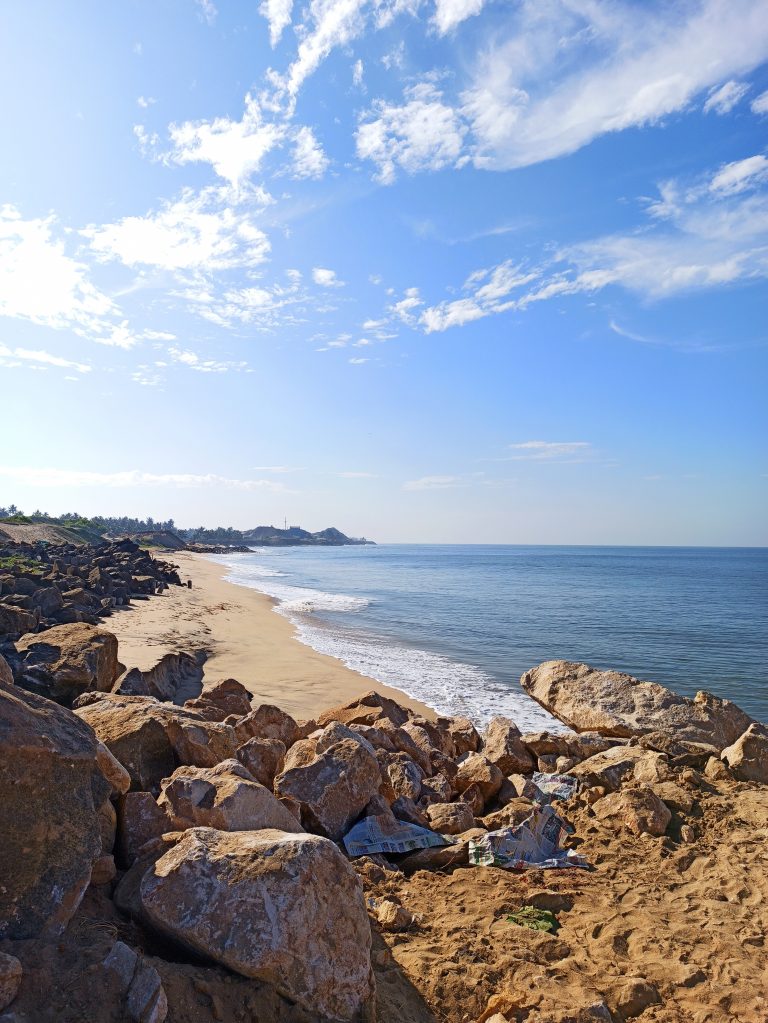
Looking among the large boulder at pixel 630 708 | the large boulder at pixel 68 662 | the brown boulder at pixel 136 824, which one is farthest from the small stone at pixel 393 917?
the large boulder at pixel 630 708

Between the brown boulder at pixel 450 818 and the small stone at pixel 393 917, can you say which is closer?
the small stone at pixel 393 917

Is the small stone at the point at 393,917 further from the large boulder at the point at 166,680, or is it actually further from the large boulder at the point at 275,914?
the large boulder at the point at 166,680

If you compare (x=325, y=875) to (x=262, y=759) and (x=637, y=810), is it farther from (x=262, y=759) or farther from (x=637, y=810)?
(x=637, y=810)

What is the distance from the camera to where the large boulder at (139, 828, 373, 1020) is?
10.2 feet

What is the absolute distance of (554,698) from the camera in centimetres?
1095

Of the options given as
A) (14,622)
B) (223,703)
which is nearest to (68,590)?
(14,622)

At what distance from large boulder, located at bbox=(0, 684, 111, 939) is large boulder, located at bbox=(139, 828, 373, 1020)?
412 millimetres

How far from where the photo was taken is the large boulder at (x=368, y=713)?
360 inches

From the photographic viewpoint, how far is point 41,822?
3.14 metres

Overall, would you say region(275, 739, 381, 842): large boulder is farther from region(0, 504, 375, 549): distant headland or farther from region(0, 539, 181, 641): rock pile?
region(0, 504, 375, 549): distant headland

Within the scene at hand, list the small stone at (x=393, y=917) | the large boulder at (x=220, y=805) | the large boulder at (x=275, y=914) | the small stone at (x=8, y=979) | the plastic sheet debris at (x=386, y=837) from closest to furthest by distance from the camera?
1. the small stone at (x=8, y=979)
2. the large boulder at (x=275, y=914)
3. the large boulder at (x=220, y=805)
4. the small stone at (x=393, y=917)
5. the plastic sheet debris at (x=386, y=837)

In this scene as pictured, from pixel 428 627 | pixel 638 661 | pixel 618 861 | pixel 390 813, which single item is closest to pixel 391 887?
pixel 390 813

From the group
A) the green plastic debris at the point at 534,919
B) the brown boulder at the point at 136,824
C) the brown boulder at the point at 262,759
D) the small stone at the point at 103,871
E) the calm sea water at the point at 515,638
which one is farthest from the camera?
the calm sea water at the point at 515,638

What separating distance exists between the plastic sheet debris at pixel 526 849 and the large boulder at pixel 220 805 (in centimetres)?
211
